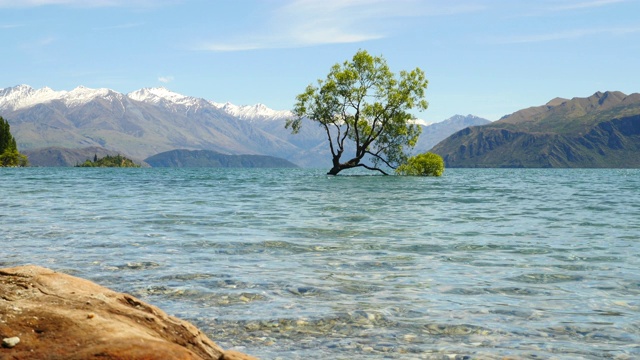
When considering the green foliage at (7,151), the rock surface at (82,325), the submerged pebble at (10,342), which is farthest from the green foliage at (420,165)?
the green foliage at (7,151)

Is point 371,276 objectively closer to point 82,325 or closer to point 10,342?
point 82,325

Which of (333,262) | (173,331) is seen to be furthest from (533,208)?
(173,331)

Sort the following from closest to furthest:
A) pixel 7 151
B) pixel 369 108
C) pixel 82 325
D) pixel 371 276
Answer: pixel 82 325 → pixel 371 276 → pixel 369 108 → pixel 7 151

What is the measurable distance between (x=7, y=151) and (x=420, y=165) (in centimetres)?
13705

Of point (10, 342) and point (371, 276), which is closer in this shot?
point (10, 342)

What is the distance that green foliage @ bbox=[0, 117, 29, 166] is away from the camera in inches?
6875

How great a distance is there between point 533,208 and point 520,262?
1955cm

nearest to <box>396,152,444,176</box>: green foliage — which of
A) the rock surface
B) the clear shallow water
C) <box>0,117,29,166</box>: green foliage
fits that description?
the clear shallow water

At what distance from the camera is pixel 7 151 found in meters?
174

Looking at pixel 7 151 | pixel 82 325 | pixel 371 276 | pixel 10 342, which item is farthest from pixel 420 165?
pixel 7 151

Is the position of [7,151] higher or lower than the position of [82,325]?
higher


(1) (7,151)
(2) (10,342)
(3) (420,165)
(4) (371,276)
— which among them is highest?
(1) (7,151)

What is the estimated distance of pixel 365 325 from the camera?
9.24 meters

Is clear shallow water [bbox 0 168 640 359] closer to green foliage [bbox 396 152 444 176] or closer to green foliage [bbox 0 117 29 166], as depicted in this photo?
green foliage [bbox 396 152 444 176]
